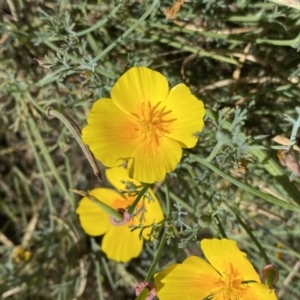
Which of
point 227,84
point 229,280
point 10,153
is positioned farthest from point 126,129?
point 10,153

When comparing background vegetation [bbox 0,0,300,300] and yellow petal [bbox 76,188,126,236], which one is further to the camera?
yellow petal [bbox 76,188,126,236]

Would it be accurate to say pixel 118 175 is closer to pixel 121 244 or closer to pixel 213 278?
pixel 121 244

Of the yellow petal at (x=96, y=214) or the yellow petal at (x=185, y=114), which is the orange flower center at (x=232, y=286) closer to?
the yellow petal at (x=185, y=114)

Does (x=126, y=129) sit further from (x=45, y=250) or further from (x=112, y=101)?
(x=45, y=250)

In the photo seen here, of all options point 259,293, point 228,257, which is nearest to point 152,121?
point 228,257

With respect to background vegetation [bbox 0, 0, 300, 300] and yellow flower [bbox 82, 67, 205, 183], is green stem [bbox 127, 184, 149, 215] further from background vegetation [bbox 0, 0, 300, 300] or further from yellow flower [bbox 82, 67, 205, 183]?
background vegetation [bbox 0, 0, 300, 300]

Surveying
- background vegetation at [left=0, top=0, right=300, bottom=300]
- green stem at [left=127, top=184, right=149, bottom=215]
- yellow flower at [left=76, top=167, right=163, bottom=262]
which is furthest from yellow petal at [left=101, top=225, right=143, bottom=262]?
green stem at [left=127, top=184, right=149, bottom=215]
